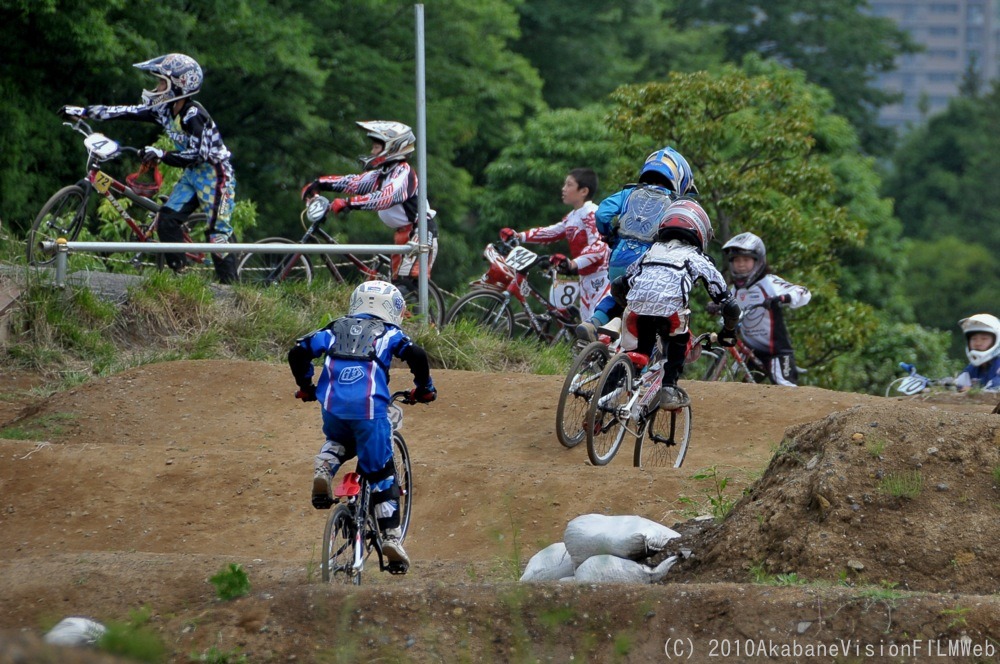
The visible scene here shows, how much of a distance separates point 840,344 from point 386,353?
16.7 meters

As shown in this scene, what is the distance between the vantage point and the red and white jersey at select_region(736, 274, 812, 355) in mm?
14477

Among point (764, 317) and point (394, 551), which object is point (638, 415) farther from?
point (764, 317)

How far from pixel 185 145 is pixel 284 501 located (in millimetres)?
5256

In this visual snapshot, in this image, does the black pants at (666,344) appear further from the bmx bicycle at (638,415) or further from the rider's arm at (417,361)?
the rider's arm at (417,361)

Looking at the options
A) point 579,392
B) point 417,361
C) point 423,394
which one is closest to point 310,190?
point 579,392

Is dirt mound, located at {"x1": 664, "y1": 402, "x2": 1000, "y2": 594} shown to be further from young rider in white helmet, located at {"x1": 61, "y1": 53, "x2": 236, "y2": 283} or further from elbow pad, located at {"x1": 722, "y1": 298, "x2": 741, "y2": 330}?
young rider in white helmet, located at {"x1": 61, "y1": 53, "x2": 236, "y2": 283}

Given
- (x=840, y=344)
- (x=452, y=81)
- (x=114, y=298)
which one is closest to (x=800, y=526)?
(x=114, y=298)

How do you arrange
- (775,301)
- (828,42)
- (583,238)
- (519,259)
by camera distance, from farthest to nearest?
(828,42) < (775,301) < (519,259) < (583,238)

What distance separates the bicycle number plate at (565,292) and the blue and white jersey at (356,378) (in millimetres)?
6868

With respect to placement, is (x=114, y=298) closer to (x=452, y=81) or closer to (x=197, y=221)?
(x=197, y=221)

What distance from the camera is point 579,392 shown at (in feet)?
32.9

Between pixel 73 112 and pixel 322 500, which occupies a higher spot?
pixel 73 112

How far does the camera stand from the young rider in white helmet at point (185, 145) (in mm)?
13609

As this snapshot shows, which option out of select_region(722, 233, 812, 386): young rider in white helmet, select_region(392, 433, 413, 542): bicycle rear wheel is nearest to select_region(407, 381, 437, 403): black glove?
select_region(392, 433, 413, 542): bicycle rear wheel
